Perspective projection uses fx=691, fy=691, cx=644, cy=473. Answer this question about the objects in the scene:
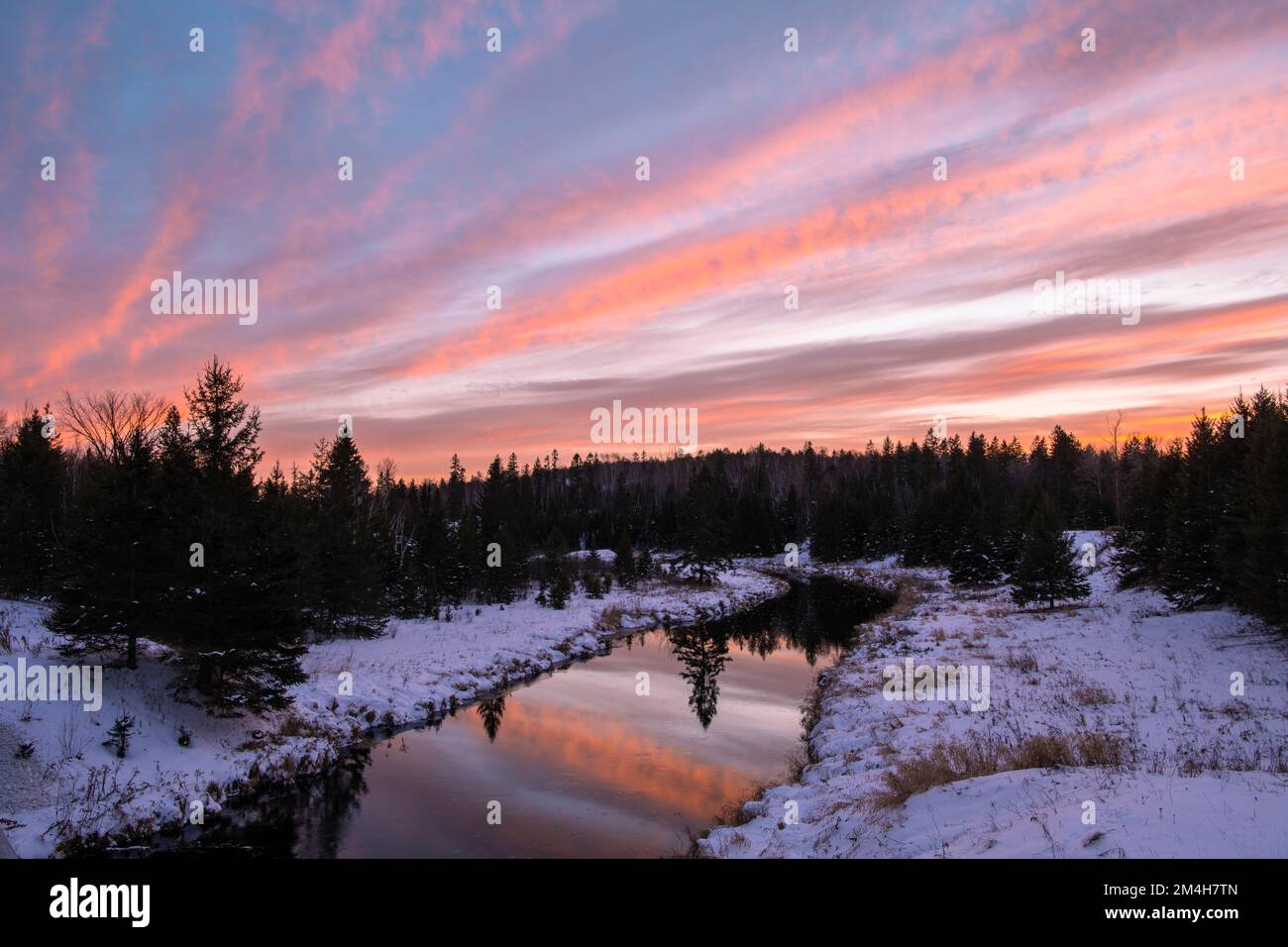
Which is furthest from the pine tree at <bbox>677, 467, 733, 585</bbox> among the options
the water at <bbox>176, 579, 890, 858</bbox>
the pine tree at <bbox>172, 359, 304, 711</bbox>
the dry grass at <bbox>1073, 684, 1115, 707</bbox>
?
the pine tree at <bbox>172, 359, 304, 711</bbox>

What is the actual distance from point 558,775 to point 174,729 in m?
8.57

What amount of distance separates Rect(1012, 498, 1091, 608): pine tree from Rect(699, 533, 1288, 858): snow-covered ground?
714 cm

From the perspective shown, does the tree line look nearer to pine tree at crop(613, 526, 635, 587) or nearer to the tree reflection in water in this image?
pine tree at crop(613, 526, 635, 587)

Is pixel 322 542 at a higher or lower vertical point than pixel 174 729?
higher

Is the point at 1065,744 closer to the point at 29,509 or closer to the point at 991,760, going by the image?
the point at 991,760

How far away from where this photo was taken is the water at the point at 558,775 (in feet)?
41.0

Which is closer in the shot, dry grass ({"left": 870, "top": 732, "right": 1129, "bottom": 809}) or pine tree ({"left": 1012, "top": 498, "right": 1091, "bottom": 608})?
dry grass ({"left": 870, "top": 732, "right": 1129, "bottom": 809})

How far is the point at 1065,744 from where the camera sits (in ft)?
39.0

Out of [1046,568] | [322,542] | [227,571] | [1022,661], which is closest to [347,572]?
[322,542]

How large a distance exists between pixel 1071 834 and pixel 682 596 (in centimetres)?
4380

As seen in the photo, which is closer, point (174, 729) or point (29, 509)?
point (174, 729)

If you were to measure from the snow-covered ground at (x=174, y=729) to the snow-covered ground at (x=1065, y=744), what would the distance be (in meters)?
10.4

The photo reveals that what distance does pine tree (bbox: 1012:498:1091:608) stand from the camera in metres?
35.9

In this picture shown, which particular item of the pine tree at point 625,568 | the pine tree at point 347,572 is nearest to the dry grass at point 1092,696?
the pine tree at point 347,572
